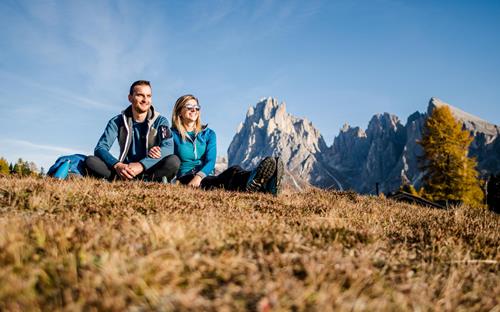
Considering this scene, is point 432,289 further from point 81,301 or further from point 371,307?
point 81,301

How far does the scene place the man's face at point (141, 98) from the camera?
8094 mm

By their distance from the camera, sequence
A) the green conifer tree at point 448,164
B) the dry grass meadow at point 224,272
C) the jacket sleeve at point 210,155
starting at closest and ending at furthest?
the dry grass meadow at point 224,272
the jacket sleeve at point 210,155
the green conifer tree at point 448,164

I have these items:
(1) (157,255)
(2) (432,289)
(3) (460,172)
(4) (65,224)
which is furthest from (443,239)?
(3) (460,172)

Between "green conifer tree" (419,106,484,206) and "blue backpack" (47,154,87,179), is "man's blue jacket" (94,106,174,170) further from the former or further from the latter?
"green conifer tree" (419,106,484,206)

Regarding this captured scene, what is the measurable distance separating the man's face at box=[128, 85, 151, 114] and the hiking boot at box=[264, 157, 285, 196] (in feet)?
12.2

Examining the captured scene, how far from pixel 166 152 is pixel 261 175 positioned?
2.56 metres

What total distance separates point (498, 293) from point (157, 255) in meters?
1.95

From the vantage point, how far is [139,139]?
835 cm

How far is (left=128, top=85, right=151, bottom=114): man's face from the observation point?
809cm

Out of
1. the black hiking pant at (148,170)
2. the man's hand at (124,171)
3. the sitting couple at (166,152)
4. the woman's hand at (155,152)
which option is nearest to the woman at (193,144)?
the sitting couple at (166,152)

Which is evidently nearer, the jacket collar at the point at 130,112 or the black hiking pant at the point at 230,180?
the black hiking pant at the point at 230,180

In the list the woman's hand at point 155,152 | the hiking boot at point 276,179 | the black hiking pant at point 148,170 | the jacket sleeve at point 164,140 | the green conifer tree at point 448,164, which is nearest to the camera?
the hiking boot at point 276,179

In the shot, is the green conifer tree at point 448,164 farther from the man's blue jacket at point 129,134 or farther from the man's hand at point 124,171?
the man's hand at point 124,171

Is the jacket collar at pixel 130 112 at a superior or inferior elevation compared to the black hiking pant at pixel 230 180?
superior
